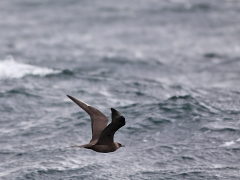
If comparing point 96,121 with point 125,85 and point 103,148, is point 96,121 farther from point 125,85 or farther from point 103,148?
point 125,85

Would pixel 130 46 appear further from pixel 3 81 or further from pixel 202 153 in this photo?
pixel 202 153

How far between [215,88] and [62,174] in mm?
10693

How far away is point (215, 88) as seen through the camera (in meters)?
24.4

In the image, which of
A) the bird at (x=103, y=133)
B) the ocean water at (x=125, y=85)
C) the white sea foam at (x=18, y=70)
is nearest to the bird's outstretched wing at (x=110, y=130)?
the bird at (x=103, y=133)

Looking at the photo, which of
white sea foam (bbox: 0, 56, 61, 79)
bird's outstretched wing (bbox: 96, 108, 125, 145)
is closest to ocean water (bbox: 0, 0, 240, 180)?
white sea foam (bbox: 0, 56, 61, 79)

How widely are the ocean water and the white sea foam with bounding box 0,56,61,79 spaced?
0.05 metres

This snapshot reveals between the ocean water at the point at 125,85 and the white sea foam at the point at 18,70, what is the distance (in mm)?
47

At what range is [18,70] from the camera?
81.8 ft

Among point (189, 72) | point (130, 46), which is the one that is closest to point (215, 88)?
point (189, 72)

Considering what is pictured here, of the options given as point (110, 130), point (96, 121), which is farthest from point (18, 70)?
point (110, 130)

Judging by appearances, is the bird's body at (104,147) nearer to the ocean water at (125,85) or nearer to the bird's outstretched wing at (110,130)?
the bird's outstretched wing at (110,130)

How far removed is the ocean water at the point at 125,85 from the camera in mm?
16719

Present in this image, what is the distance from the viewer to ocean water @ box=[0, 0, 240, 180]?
54.9 feet

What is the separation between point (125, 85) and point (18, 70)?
16.3 ft
